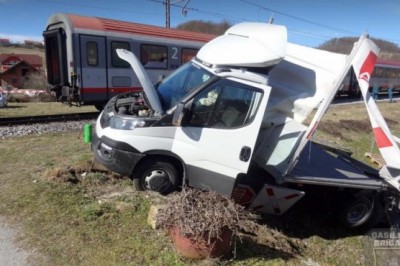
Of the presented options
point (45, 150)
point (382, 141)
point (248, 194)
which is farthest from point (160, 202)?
point (45, 150)

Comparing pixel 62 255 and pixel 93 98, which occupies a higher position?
pixel 93 98

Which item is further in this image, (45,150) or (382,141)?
(45,150)

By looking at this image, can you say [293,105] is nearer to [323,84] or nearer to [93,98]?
[323,84]

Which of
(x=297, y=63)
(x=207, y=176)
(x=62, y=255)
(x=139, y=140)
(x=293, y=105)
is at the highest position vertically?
(x=297, y=63)

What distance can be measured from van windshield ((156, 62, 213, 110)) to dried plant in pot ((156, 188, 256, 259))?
174 cm

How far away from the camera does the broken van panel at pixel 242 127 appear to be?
5.11 m

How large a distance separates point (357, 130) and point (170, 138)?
35.8 ft

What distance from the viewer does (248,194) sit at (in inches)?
215

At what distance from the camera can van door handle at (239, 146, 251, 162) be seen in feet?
16.6

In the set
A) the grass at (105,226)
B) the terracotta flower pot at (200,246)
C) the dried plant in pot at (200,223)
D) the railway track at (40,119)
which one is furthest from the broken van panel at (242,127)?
the railway track at (40,119)

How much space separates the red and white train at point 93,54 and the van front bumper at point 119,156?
338 inches

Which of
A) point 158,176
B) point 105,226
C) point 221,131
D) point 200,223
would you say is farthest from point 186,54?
point 200,223

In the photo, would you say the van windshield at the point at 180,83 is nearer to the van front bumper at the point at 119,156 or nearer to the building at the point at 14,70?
the van front bumper at the point at 119,156

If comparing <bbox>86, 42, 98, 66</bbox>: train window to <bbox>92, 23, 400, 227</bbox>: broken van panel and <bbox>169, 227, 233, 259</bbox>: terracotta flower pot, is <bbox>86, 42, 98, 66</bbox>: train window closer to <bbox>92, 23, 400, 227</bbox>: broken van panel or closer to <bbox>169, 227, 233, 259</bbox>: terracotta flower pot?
<bbox>92, 23, 400, 227</bbox>: broken van panel
